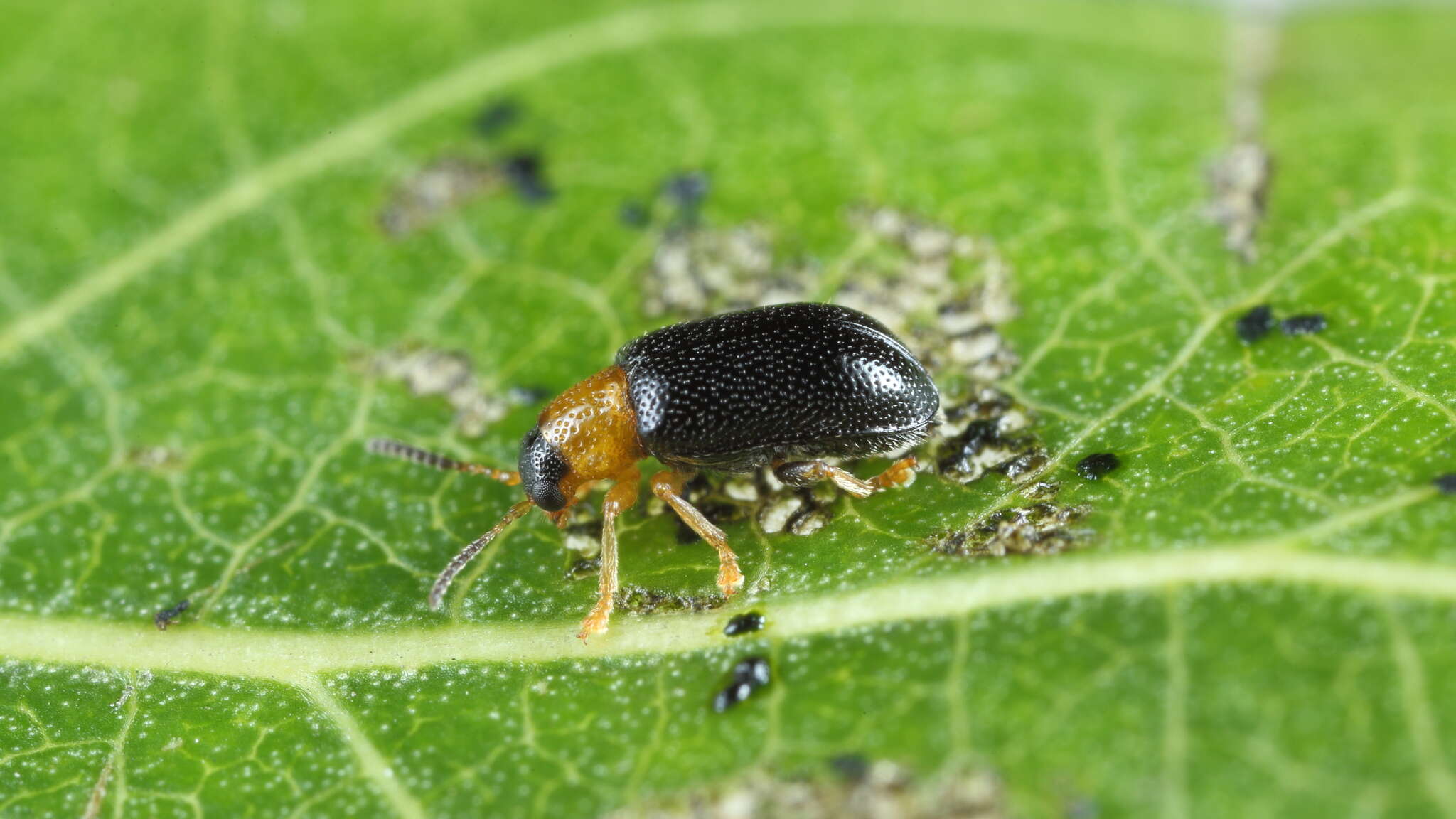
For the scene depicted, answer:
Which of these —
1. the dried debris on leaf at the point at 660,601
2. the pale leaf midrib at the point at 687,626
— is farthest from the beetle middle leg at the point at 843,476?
the dried debris on leaf at the point at 660,601

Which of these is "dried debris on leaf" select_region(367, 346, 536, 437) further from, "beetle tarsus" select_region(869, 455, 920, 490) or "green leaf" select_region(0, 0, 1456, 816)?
"beetle tarsus" select_region(869, 455, 920, 490)

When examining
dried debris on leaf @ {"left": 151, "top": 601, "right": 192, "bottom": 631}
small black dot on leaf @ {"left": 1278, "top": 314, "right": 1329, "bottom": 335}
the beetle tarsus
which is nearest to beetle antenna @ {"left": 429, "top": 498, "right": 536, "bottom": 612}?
dried debris on leaf @ {"left": 151, "top": 601, "right": 192, "bottom": 631}

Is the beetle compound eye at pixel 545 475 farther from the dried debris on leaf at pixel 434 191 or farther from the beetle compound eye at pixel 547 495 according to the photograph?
the dried debris on leaf at pixel 434 191

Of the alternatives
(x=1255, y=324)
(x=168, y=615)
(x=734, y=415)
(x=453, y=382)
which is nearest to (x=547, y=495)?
(x=734, y=415)

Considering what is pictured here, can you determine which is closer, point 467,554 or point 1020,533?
point 1020,533

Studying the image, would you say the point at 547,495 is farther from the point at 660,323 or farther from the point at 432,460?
the point at 660,323


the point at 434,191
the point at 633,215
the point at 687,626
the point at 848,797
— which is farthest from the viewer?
the point at 434,191

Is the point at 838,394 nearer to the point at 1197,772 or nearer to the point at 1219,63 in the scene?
the point at 1197,772
